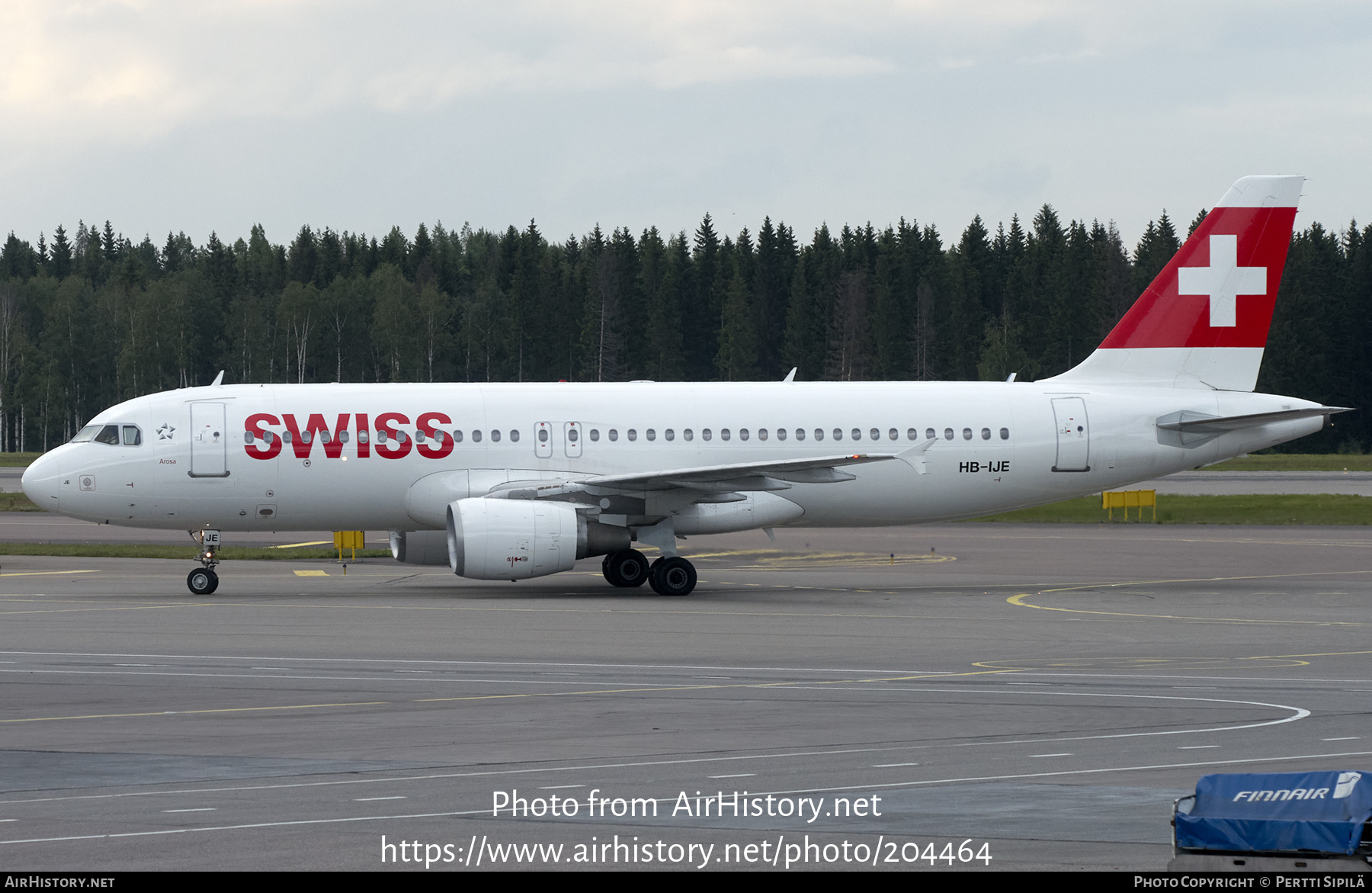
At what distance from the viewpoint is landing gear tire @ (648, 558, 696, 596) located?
29.8m

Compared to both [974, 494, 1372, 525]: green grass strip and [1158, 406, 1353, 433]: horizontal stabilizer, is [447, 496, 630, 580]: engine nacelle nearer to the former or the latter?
[1158, 406, 1353, 433]: horizontal stabilizer

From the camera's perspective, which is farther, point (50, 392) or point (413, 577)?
point (50, 392)

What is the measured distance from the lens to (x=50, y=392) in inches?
4700

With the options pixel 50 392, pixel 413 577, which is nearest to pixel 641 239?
pixel 50 392

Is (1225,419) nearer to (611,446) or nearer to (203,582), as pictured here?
(611,446)

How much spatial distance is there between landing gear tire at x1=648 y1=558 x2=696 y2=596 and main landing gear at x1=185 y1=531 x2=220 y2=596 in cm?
846

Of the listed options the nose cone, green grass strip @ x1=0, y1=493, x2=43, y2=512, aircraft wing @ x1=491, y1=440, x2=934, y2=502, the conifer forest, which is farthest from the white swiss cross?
the conifer forest

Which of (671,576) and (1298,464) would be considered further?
(1298,464)

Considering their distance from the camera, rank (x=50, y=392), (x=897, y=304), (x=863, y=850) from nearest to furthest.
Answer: (x=863, y=850)
(x=50, y=392)
(x=897, y=304)

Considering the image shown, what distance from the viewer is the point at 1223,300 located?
33.3m

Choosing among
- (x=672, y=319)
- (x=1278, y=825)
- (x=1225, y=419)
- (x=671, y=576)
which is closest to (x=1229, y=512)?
(x=1225, y=419)

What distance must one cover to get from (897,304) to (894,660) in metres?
111

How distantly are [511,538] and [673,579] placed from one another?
3529mm

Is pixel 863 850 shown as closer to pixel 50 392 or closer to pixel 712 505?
pixel 712 505
